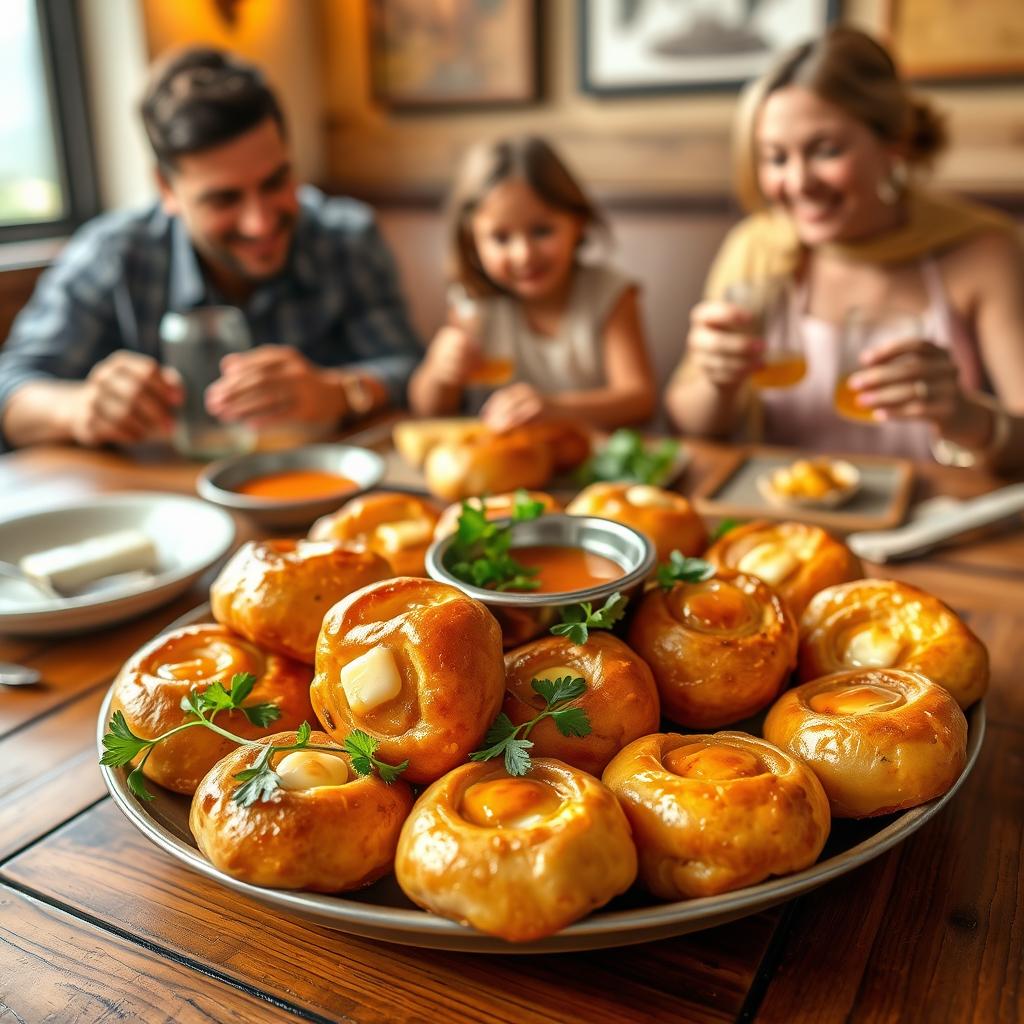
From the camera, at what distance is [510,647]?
80cm

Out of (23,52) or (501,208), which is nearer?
(501,208)

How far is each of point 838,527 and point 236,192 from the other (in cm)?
158

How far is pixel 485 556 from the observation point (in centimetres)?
88

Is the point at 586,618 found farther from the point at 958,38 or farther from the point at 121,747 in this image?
the point at 958,38

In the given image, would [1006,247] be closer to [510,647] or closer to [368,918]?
[510,647]

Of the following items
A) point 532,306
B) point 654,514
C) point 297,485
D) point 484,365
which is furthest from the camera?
point 532,306

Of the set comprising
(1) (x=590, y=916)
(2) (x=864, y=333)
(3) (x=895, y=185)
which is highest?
(3) (x=895, y=185)

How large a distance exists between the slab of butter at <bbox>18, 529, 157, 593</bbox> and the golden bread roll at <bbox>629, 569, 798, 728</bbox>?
725 millimetres

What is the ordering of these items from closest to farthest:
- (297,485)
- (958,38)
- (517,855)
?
(517,855), (297,485), (958,38)

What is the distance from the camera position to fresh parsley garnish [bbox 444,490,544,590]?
33.2 inches

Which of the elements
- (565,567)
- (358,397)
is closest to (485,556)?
(565,567)

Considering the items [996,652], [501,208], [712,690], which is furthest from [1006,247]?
[712,690]

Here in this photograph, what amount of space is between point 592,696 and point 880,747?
0.62ft

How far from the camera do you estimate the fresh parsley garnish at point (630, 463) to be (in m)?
1.54
